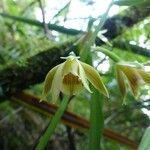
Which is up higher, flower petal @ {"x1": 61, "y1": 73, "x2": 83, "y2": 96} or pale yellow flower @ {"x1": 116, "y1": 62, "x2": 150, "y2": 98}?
pale yellow flower @ {"x1": 116, "y1": 62, "x2": 150, "y2": 98}

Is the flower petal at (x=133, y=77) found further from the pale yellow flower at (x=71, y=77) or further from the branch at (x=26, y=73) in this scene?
the branch at (x=26, y=73)

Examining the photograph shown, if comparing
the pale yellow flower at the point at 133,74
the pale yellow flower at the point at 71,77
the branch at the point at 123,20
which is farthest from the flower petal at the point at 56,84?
the branch at the point at 123,20

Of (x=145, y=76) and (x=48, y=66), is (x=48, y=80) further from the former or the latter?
(x=48, y=66)

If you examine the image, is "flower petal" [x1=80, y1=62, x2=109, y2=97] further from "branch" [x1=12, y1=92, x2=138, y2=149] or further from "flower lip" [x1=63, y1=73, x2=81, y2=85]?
"branch" [x1=12, y1=92, x2=138, y2=149]

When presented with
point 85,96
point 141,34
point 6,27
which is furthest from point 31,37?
point 141,34

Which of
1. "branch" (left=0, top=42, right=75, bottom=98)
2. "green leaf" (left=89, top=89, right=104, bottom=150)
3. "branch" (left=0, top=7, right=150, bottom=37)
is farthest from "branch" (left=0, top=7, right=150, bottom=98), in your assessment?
"green leaf" (left=89, top=89, right=104, bottom=150)

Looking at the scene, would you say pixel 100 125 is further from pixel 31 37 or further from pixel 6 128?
pixel 31 37
